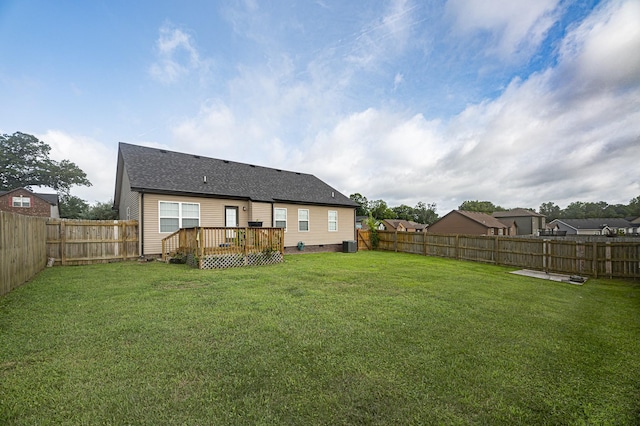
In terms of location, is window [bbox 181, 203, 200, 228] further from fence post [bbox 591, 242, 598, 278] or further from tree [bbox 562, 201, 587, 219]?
tree [bbox 562, 201, 587, 219]

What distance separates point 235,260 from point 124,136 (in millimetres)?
12672

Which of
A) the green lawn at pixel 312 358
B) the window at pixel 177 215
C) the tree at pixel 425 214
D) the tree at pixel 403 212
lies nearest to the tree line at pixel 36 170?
the window at pixel 177 215

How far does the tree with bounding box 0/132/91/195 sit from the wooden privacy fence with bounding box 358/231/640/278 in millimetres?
50202

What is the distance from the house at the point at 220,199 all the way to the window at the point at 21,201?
1966 centimetres

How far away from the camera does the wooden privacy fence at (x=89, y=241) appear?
379 inches

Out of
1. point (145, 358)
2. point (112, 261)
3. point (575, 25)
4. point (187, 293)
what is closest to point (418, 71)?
point (575, 25)

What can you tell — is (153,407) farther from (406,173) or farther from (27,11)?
(406,173)

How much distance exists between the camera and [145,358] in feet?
9.67

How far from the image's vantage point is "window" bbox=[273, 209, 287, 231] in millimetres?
14938

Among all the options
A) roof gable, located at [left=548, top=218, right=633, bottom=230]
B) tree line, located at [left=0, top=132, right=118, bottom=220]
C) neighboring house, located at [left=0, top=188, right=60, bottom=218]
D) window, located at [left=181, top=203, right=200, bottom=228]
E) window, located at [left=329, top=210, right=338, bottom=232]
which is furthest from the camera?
roof gable, located at [left=548, top=218, right=633, bottom=230]

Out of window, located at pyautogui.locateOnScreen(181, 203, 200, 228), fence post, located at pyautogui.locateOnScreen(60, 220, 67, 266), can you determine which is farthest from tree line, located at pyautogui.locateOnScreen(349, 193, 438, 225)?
fence post, located at pyautogui.locateOnScreen(60, 220, 67, 266)

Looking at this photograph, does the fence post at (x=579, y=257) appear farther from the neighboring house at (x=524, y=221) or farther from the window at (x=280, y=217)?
the neighboring house at (x=524, y=221)

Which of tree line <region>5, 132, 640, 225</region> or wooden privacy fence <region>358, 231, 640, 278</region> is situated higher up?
tree line <region>5, 132, 640, 225</region>

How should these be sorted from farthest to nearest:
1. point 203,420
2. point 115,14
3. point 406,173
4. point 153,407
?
point 406,173
point 115,14
point 153,407
point 203,420
